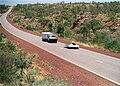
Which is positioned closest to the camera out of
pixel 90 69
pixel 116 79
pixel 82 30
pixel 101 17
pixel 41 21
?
pixel 116 79

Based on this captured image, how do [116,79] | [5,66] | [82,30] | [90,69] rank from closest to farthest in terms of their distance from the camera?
[5,66] → [116,79] → [90,69] → [82,30]

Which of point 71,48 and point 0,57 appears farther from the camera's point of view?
point 71,48

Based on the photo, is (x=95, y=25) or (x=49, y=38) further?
(x=95, y=25)

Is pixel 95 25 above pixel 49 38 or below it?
below

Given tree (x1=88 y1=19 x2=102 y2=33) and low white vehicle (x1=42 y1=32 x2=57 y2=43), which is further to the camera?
tree (x1=88 y1=19 x2=102 y2=33)

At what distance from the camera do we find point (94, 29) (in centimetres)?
6544

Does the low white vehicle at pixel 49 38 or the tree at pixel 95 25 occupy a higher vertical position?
the low white vehicle at pixel 49 38

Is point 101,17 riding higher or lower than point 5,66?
lower

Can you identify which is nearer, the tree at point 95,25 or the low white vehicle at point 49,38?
the low white vehicle at point 49,38

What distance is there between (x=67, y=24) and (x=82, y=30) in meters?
15.2

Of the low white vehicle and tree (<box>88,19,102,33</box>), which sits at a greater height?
the low white vehicle

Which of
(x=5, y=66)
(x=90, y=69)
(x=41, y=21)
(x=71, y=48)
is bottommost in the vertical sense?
(x=41, y=21)

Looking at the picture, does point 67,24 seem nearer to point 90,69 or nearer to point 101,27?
point 101,27

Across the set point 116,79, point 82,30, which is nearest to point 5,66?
point 116,79
